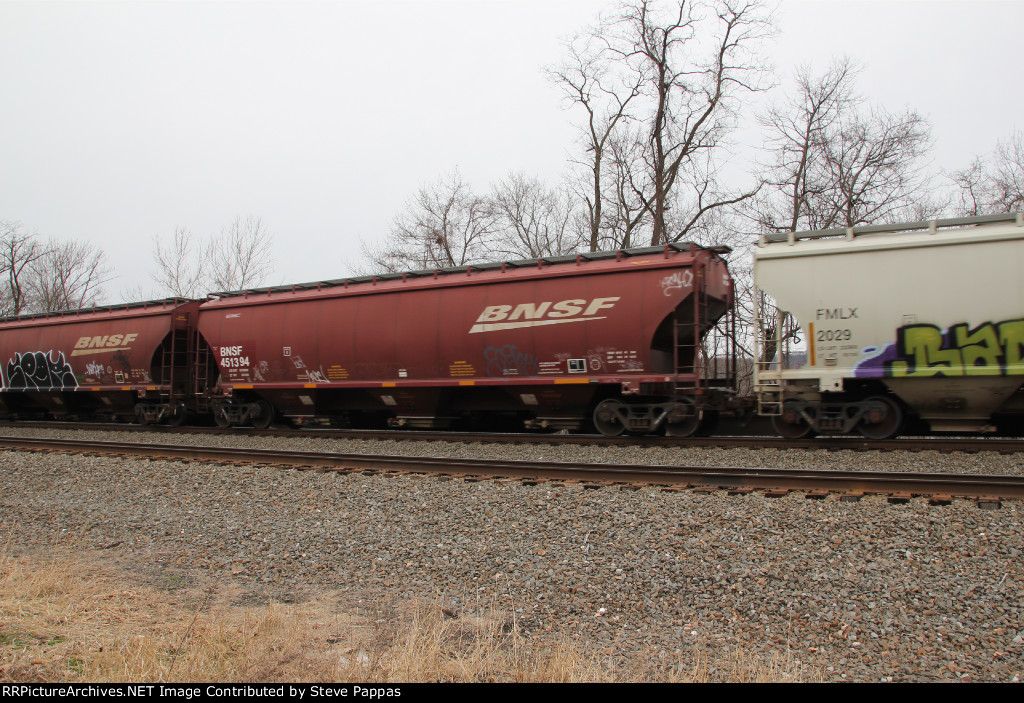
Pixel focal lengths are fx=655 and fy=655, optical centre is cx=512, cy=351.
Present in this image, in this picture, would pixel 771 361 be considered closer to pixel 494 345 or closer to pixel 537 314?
pixel 537 314

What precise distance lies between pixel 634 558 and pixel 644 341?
6.76 meters

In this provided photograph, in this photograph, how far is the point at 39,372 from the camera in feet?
67.2

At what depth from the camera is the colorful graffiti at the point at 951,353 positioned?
9602 mm

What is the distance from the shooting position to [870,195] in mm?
23891

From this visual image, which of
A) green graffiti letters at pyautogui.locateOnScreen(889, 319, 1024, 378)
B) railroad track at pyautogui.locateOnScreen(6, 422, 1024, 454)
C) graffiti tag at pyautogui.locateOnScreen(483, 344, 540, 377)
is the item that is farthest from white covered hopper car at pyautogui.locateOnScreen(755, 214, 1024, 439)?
graffiti tag at pyautogui.locateOnScreen(483, 344, 540, 377)

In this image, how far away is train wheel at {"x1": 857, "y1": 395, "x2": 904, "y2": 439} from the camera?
10492 mm

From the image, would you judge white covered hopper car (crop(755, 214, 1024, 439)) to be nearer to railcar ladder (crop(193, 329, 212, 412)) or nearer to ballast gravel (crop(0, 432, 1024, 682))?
ballast gravel (crop(0, 432, 1024, 682))

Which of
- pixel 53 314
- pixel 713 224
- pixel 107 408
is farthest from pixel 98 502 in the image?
pixel 713 224

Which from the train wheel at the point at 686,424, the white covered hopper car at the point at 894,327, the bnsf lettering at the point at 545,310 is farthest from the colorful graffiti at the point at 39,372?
the white covered hopper car at the point at 894,327

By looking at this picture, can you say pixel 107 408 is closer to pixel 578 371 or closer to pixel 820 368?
pixel 578 371

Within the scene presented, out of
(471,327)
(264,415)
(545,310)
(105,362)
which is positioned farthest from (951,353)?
(105,362)

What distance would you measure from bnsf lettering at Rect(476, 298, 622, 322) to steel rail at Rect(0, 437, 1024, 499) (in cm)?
409

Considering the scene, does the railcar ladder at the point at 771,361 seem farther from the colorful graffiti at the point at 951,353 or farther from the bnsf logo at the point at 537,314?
the bnsf logo at the point at 537,314

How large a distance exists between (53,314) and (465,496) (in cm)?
1980
